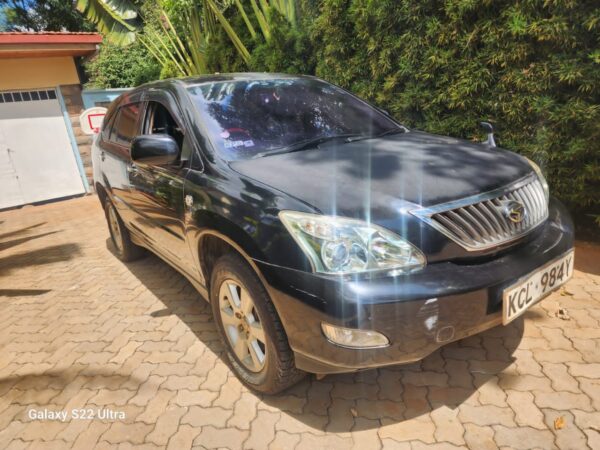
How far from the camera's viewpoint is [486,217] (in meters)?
1.88

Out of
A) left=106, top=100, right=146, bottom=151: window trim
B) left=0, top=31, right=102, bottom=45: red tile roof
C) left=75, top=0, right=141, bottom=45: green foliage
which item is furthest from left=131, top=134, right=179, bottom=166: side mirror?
left=75, top=0, right=141, bottom=45: green foliage

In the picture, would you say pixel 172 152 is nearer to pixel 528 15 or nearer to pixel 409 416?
pixel 409 416

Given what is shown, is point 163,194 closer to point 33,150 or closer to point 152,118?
point 152,118

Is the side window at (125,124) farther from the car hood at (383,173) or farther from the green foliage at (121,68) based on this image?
the green foliage at (121,68)

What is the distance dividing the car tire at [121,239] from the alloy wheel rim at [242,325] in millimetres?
2380

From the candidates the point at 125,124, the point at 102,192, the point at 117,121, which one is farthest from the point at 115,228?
the point at 125,124

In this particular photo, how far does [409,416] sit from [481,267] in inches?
34.7

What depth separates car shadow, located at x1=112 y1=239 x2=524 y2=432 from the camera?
82.5 inches

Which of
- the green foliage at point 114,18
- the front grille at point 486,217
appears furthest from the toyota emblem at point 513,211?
the green foliage at point 114,18

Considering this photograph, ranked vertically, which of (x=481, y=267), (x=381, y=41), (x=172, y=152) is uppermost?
(x=381, y=41)

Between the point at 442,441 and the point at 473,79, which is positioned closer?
the point at 442,441

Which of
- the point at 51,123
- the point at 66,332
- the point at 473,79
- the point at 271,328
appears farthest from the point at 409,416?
the point at 51,123

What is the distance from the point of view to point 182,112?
262 centimetres

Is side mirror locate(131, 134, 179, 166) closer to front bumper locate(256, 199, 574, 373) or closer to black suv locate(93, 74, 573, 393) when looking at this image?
black suv locate(93, 74, 573, 393)
